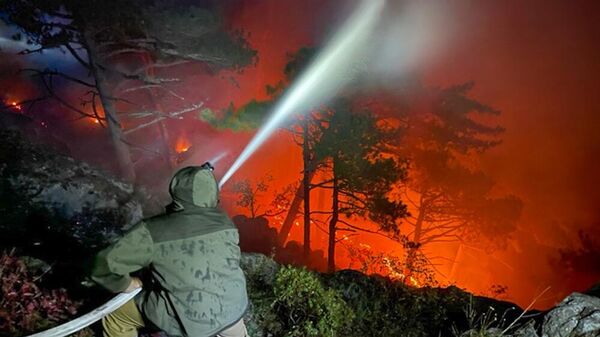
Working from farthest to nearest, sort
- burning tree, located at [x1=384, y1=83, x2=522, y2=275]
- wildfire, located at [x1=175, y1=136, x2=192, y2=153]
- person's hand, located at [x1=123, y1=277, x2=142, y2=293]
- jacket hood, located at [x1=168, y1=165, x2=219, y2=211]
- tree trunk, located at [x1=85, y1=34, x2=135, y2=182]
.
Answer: wildfire, located at [x1=175, y1=136, x2=192, y2=153], burning tree, located at [x1=384, y1=83, x2=522, y2=275], tree trunk, located at [x1=85, y1=34, x2=135, y2=182], person's hand, located at [x1=123, y1=277, x2=142, y2=293], jacket hood, located at [x1=168, y1=165, x2=219, y2=211]

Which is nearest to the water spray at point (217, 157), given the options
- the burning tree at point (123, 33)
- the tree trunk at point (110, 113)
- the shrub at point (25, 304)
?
the tree trunk at point (110, 113)

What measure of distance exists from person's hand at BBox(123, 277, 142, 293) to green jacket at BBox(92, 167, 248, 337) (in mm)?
78

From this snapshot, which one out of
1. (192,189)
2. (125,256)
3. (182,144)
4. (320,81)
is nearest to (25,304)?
(125,256)

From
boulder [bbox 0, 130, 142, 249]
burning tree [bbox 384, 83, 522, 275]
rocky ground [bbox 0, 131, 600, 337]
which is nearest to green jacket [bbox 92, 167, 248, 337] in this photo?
rocky ground [bbox 0, 131, 600, 337]

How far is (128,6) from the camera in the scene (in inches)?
342

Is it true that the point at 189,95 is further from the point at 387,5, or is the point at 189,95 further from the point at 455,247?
the point at 455,247

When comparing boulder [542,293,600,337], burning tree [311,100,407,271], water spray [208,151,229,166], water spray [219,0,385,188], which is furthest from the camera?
water spray [208,151,229,166]

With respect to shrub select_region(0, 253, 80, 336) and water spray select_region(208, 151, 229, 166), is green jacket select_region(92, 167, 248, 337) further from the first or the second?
water spray select_region(208, 151, 229, 166)

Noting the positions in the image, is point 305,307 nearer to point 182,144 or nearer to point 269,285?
point 269,285

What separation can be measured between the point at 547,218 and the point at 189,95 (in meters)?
26.7

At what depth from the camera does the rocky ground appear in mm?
4254

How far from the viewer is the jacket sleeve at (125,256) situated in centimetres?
227

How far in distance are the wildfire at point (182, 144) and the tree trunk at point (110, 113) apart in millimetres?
11519

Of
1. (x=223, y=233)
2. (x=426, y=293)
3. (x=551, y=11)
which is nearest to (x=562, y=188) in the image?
(x=551, y=11)
